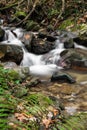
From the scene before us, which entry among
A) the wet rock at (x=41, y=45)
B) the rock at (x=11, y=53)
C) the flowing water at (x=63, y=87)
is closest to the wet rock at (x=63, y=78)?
the flowing water at (x=63, y=87)

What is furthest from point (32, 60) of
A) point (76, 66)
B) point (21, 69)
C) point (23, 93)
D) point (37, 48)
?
point (23, 93)

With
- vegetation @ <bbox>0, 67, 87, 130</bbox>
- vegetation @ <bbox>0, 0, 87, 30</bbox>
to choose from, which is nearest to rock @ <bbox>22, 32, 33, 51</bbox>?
vegetation @ <bbox>0, 0, 87, 30</bbox>

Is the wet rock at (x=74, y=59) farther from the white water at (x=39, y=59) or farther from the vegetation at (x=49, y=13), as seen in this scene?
the vegetation at (x=49, y=13)

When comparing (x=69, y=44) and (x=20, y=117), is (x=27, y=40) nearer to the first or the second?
(x=69, y=44)

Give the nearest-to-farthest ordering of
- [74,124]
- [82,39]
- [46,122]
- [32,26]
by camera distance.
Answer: [46,122] < [74,124] < [82,39] < [32,26]

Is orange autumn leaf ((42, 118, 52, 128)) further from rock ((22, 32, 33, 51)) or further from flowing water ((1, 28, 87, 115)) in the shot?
rock ((22, 32, 33, 51))

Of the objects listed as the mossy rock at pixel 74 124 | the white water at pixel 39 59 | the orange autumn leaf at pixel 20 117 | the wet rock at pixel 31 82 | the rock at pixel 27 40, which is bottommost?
the white water at pixel 39 59

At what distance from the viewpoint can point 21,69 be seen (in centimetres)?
747

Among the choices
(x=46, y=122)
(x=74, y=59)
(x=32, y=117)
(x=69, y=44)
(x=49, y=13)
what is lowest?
(x=74, y=59)

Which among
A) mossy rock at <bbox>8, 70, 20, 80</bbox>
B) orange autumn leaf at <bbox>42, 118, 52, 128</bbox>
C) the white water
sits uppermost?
orange autumn leaf at <bbox>42, 118, 52, 128</bbox>

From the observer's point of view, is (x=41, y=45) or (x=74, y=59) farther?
(x=41, y=45)

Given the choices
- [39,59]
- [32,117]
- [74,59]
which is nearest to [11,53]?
[39,59]

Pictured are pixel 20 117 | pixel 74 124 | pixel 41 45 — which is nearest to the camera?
pixel 20 117

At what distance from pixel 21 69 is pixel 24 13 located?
24.5 feet
